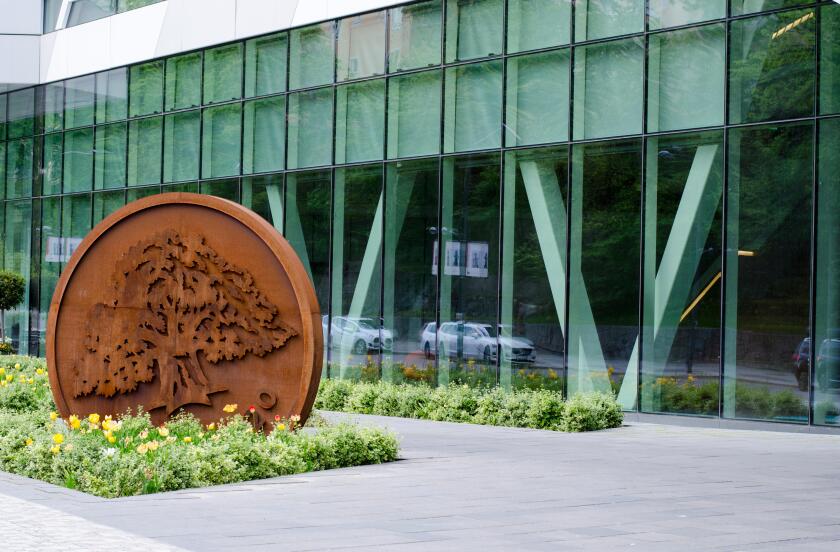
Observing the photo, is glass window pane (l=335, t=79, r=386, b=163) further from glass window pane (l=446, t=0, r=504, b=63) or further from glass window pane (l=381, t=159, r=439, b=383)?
glass window pane (l=446, t=0, r=504, b=63)

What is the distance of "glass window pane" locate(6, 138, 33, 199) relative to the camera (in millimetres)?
32500

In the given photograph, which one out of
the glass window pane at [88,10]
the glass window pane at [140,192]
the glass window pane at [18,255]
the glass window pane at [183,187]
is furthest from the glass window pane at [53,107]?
the glass window pane at [183,187]

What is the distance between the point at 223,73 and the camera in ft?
85.3

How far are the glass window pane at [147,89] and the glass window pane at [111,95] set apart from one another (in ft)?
1.23

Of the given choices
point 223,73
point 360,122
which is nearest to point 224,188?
point 223,73

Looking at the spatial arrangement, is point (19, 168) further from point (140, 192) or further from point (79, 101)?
point (140, 192)

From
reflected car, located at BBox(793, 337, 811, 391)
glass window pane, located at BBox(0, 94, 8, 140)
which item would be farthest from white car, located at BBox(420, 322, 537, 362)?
glass window pane, located at BBox(0, 94, 8, 140)

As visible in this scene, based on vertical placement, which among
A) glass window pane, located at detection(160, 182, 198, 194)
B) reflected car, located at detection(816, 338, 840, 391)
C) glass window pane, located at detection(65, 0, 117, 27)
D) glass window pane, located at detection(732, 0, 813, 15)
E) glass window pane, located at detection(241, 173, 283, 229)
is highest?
glass window pane, located at detection(65, 0, 117, 27)

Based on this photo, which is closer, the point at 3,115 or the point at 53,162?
the point at 53,162

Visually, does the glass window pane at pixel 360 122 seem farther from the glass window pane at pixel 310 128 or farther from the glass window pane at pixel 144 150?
the glass window pane at pixel 144 150

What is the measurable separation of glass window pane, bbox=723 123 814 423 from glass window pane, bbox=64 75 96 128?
1837 centimetres

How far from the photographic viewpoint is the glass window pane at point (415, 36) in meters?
21.5

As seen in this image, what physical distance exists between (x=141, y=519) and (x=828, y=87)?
473 inches

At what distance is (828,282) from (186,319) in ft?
29.6
